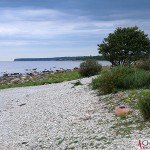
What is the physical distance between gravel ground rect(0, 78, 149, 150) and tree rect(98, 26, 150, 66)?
60.8 ft

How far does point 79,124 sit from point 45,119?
187 cm

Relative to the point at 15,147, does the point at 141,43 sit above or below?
above

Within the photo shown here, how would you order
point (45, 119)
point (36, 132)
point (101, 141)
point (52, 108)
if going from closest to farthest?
point (101, 141), point (36, 132), point (45, 119), point (52, 108)

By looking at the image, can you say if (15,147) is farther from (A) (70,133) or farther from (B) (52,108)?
(B) (52,108)

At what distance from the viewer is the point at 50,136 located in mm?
10039

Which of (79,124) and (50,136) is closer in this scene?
(50,136)

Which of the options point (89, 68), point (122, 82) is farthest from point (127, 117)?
point (89, 68)

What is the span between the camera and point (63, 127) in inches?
424

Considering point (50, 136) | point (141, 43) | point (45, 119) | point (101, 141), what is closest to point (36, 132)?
point (50, 136)

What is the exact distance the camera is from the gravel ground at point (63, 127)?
8.78 m

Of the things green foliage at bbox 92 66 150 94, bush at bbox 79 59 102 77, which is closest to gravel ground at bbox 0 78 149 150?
green foliage at bbox 92 66 150 94

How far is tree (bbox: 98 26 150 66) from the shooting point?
3391cm

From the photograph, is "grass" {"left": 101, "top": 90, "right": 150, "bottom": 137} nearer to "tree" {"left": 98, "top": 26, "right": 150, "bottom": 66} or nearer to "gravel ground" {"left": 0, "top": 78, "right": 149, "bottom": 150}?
"gravel ground" {"left": 0, "top": 78, "right": 149, "bottom": 150}

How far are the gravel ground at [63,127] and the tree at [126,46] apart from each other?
60.8ft
